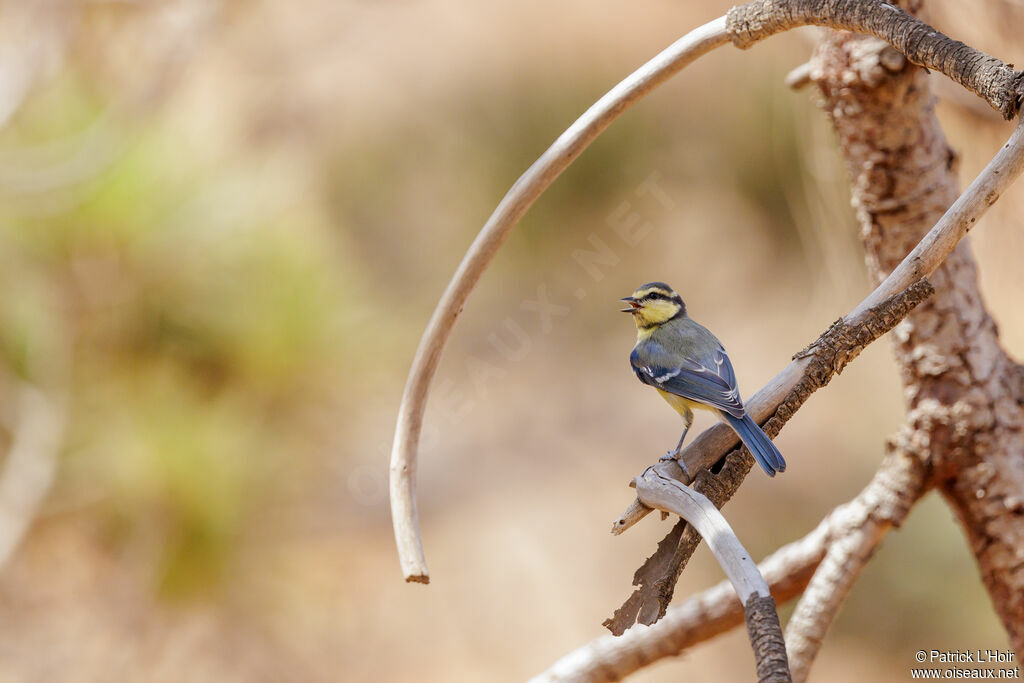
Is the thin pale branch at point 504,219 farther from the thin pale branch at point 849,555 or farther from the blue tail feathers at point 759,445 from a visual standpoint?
the thin pale branch at point 849,555

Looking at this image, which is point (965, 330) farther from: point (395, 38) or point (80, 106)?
point (395, 38)

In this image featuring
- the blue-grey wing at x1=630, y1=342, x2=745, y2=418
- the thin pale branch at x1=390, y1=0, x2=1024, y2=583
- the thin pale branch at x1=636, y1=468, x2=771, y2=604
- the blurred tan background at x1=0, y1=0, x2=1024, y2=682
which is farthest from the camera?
the blurred tan background at x1=0, y1=0, x2=1024, y2=682

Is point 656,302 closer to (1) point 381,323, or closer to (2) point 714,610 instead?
(2) point 714,610

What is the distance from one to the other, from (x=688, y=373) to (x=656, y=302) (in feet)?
0.24

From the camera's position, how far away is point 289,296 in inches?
52.6

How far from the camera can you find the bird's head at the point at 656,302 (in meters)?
0.66

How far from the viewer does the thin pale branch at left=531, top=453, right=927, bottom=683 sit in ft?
2.58

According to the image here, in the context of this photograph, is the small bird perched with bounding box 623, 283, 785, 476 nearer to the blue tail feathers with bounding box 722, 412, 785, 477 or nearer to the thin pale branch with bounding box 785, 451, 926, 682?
the blue tail feathers with bounding box 722, 412, 785, 477

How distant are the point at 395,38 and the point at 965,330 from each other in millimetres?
2159

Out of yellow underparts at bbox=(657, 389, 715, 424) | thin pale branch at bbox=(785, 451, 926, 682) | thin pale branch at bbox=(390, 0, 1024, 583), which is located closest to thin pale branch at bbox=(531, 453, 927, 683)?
thin pale branch at bbox=(785, 451, 926, 682)

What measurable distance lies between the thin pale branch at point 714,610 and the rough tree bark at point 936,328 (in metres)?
0.03

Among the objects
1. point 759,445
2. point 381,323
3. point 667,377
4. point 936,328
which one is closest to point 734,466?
point 759,445

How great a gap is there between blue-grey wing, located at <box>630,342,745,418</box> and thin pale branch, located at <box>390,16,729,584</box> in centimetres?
19

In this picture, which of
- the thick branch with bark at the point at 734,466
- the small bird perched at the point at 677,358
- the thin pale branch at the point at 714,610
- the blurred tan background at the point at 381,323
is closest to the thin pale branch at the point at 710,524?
the thick branch with bark at the point at 734,466
